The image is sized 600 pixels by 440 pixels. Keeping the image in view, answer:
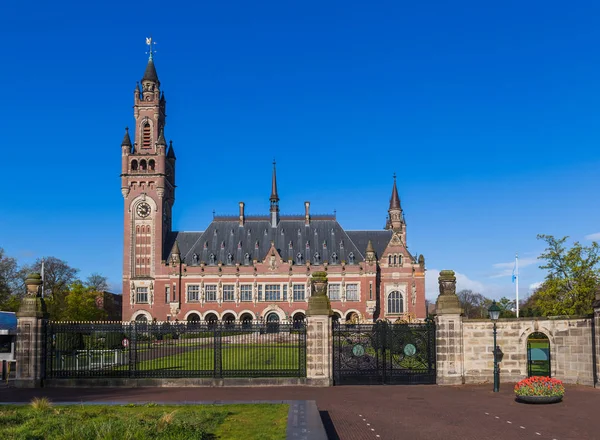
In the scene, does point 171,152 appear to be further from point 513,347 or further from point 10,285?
point 513,347

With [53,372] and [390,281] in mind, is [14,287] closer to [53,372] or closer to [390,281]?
[390,281]

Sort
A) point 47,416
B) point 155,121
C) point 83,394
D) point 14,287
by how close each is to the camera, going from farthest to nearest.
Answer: point 155,121 < point 14,287 < point 83,394 < point 47,416

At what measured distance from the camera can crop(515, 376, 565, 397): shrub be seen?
17547mm

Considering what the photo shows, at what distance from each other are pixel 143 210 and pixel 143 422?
6601 centimetres

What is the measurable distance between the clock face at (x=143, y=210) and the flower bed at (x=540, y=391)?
2508 inches

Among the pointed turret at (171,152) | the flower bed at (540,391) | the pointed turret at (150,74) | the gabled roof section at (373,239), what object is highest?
the pointed turret at (150,74)

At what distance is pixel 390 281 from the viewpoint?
75188 millimetres

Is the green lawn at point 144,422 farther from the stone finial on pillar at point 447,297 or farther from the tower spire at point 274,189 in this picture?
the tower spire at point 274,189

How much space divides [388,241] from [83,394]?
2390 inches

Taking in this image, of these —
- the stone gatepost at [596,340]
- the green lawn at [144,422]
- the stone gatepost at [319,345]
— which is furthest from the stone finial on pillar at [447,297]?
the green lawn at [144,422]

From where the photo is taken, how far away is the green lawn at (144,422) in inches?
436

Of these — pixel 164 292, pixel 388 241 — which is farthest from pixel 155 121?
pixel 388 241

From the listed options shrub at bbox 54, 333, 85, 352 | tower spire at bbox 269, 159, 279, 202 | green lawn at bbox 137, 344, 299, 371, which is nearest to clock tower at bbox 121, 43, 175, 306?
tower spire at bbox 269, 159, 279, 202

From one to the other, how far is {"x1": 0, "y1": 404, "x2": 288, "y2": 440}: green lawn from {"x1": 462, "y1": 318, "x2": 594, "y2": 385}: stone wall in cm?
912
